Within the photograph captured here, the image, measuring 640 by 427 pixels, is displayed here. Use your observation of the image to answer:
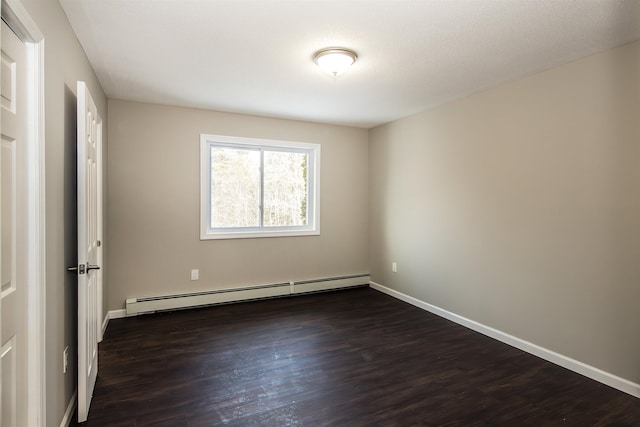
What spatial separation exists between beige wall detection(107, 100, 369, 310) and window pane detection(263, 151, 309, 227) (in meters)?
0.25

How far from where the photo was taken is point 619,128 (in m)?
2.37

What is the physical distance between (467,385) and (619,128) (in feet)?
6.82

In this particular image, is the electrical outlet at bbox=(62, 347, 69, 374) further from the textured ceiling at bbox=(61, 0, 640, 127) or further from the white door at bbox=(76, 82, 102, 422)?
the textured ceiling at bbox=(61, 0, 640, 127)

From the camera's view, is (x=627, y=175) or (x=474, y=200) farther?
(x=474, y=200)

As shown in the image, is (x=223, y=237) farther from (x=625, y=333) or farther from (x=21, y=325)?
(x=625, y=333)

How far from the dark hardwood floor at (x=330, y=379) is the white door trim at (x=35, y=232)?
653mm

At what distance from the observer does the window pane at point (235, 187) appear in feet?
14.0

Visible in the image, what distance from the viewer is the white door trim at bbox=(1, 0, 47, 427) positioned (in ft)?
4.87

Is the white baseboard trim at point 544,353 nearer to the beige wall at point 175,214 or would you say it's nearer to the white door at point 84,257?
the beige wall at point 175,214

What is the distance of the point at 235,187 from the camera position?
14.3 ft

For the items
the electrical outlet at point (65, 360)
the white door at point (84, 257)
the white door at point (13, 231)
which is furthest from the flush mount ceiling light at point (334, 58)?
the electrical outlet at point (65, 360)

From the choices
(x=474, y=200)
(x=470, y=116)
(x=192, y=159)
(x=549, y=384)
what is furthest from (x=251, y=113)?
(x=549, y=384)

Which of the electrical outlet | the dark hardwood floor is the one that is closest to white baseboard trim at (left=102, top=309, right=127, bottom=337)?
the dark hardwood floor

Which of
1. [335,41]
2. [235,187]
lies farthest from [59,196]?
[235,187]
